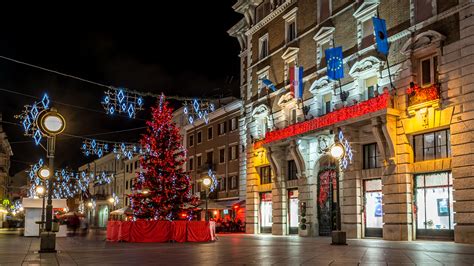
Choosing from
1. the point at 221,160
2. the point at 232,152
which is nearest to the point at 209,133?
the point at 221,160

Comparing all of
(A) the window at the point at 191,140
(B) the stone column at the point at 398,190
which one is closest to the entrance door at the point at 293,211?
(B) the stone column at the point at 398,190

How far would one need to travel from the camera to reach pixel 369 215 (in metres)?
30.7

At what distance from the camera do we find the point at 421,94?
1049 inches

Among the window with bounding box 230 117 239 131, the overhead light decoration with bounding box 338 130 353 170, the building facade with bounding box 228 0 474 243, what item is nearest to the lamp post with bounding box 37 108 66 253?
the building facade with bounding box 228 0 474 243

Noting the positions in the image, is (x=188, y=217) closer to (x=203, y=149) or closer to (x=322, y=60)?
(x=322, y=60)

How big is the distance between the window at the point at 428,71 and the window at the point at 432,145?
2369mm

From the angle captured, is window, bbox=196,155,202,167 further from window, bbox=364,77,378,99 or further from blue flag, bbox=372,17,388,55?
blue flag, bbox=372,17,388,55

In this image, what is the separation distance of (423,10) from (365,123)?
20.2 ft

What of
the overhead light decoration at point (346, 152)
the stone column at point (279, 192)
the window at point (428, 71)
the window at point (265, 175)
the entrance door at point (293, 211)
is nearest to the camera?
the window at point (428, 71)

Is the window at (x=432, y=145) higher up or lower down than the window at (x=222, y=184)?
higher up

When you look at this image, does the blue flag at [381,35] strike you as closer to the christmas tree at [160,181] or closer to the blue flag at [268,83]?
the blue flag at [268,83]

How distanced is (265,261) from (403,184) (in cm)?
1394

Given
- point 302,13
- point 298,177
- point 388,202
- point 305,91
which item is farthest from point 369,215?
point 302,13

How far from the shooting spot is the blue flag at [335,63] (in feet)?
103
